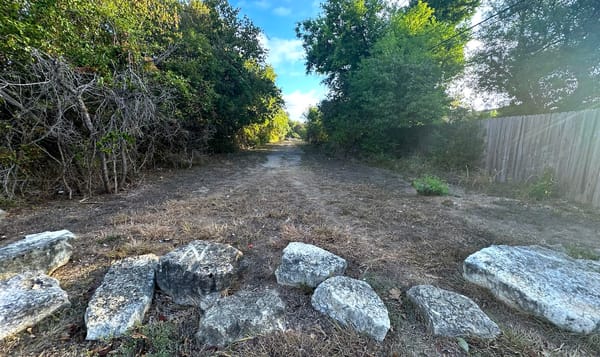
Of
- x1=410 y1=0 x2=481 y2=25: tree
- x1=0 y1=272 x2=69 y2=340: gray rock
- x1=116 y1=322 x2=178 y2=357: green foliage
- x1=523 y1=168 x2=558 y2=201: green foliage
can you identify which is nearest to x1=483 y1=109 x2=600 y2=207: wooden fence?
x1=523 y1=168 x2=558 y2=201: green foliage

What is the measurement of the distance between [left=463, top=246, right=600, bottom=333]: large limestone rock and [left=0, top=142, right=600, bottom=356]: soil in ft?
0.24

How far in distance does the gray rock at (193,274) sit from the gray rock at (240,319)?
6.2 inches

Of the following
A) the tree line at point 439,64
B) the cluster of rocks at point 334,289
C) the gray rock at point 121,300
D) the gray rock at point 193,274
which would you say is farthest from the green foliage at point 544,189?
the gray rock at point 121,300

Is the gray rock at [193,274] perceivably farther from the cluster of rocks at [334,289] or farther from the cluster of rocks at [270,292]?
the cluster of rocks at [334,289]

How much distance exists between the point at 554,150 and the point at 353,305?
16.8ft

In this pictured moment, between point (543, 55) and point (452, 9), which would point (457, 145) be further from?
point (452, 9)

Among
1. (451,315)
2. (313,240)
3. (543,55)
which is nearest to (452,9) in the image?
(543,55)

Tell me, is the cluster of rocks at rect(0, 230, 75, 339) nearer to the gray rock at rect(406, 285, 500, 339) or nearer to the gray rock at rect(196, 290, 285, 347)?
the gray rock at rect(196, 290, 285, 347)

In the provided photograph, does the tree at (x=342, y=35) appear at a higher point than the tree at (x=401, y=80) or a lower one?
higher

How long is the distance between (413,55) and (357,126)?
2872mm

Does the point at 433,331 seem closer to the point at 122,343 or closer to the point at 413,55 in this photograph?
the point at 122,343

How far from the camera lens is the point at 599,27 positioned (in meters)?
6.56

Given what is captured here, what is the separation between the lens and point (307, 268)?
64.7 inches

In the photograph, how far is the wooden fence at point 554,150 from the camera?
3404mm
